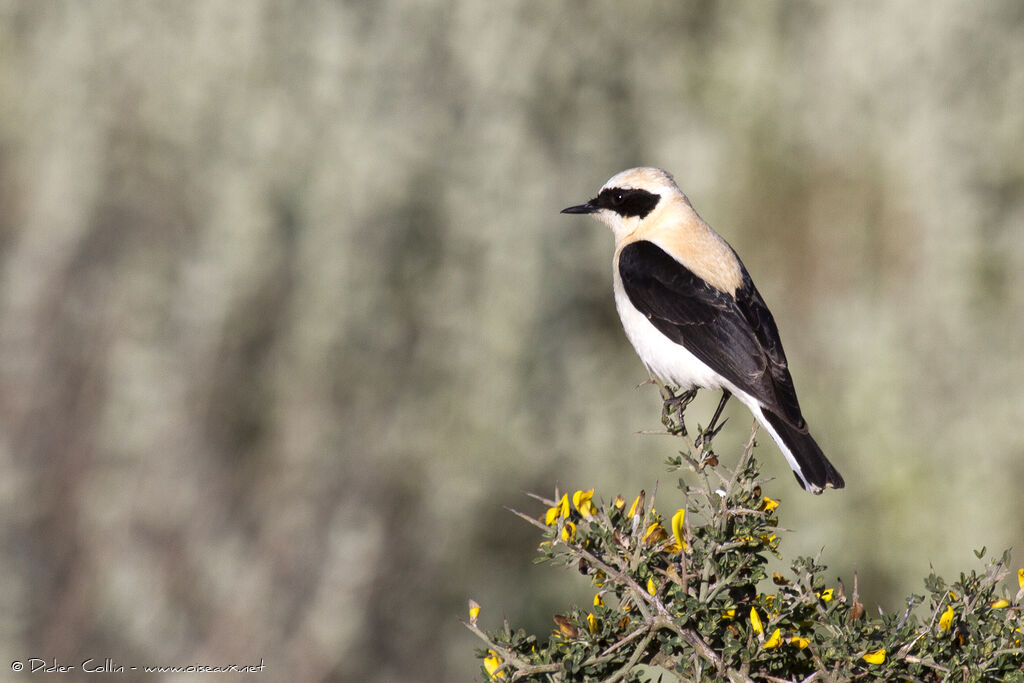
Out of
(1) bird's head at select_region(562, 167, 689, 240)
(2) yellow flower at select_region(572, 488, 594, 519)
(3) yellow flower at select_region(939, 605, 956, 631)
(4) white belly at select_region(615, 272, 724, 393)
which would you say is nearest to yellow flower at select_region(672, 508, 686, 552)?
(2) yellow flower at select_region(572, 488, 594, 519)

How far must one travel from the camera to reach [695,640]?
240 cm

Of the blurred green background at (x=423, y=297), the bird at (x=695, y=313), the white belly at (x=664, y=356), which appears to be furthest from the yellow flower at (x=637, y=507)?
the blurred green background at (x=423, y=297)

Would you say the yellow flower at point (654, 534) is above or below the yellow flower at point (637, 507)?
below

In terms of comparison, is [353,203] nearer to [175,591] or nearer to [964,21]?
[175,591]

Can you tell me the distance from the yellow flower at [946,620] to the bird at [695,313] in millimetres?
1017

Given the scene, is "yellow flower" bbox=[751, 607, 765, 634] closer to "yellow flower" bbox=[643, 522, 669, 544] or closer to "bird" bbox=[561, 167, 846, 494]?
"yellow flower" bbox=[643, 522, 669, 544]

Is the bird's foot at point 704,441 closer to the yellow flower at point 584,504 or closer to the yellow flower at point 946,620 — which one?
the yellow flower at point 584,504

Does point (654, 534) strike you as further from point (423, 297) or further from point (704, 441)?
point (423, 297)

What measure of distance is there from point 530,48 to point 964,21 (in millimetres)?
2962

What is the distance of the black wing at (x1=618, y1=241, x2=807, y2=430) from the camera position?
3.88m

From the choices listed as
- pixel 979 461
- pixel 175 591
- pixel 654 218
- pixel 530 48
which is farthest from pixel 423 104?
pixel 979 461

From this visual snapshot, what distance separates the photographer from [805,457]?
3562 millimetres

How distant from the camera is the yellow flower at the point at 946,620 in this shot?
8.05ft

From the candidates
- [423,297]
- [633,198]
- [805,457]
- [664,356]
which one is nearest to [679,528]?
[805,457]
